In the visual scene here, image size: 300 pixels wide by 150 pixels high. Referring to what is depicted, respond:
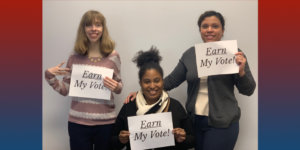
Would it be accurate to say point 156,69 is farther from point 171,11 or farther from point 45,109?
point 45,109

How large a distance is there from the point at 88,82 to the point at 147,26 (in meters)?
0.71

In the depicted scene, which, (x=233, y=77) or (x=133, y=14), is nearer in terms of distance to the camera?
(x=233, y=77)

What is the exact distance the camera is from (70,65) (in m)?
1.95

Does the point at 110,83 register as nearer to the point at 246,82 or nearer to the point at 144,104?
the point at 144,104

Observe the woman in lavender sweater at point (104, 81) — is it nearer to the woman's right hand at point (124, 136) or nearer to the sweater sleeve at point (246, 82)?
the woman's right hand at point (124, 136)

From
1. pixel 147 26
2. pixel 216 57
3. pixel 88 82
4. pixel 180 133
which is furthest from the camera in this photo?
pixel 147 26

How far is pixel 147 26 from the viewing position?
2285 mm

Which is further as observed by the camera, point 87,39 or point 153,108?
point 87,39

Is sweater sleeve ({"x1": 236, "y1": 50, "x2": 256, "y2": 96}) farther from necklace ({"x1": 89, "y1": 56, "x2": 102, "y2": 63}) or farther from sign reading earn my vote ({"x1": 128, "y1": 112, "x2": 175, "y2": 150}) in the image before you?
necklace ({"x1": 89, "y1": 56, "x2": 102, "y2": 63})

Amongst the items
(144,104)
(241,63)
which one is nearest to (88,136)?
(144,104)

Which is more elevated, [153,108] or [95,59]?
[95,59]

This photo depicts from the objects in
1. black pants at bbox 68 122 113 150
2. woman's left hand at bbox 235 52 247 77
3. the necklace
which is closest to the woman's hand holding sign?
the necklace
